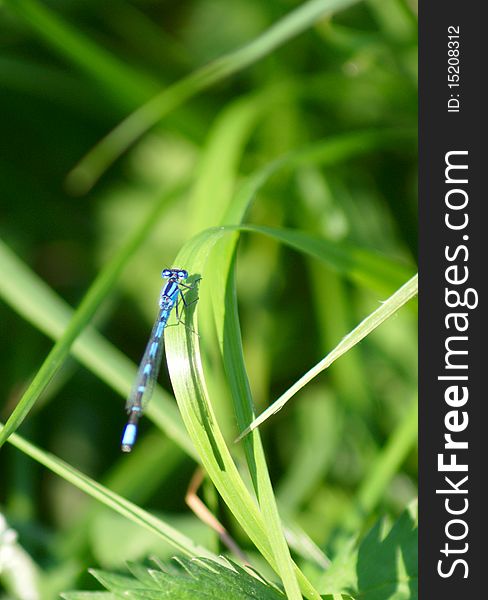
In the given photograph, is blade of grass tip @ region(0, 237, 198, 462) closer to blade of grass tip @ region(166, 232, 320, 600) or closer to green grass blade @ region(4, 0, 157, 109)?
blade of grass tip @ region(166, 232, 320, 600)

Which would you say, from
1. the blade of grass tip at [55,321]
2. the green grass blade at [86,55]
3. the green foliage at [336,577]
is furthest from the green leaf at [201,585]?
the green grass blade at [86,55]

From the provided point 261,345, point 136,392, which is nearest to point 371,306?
point 261,345

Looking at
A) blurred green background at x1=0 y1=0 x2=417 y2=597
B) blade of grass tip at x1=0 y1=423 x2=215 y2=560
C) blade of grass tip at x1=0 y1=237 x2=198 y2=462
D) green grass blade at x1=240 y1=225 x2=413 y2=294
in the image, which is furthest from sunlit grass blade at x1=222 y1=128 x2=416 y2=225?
blade of grass tip at x1=0 y1=423 x2=215 y2=560

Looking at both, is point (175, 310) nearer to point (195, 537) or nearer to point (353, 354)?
point (195, 537)

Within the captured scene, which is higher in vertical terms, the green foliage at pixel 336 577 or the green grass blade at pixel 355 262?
the green grass blade at pixel 355 262

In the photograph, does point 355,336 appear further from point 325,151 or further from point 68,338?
point 325,151

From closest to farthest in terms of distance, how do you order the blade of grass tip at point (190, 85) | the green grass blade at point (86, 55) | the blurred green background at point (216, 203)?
the blade of grass tip at point (190, 85)
the green grass blade at point (86, 55)
the blurred green background at point (216, 203)

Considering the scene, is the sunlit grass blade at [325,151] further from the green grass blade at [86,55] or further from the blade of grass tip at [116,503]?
the blade of grass tip at [116,503]
